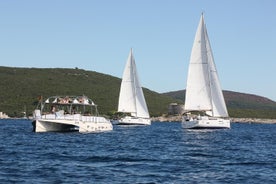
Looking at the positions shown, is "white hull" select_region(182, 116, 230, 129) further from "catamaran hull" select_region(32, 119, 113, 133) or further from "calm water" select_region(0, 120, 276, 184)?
"calm water" select_region(0, 120, 276, 184)

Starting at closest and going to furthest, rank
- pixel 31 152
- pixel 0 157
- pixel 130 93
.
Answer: pixel 0 157 → pixel 31 152 → pixel 130 93

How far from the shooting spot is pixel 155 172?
32875 millimetres

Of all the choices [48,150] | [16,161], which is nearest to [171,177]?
[16,161]

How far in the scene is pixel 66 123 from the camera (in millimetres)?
75312

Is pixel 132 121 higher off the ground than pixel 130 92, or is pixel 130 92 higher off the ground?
pixel 130 92

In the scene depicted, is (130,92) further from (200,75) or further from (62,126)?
(62,126)

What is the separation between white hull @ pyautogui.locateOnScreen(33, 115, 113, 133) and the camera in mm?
74875

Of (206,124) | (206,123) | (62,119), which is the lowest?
(206,124)

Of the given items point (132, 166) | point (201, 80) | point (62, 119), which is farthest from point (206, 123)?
point (132, 166)

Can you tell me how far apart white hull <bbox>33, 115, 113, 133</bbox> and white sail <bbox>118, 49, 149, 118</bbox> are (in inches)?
1426

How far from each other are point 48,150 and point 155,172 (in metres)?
16.0

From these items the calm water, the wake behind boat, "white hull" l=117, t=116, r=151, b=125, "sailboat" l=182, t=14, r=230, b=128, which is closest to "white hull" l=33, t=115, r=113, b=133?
the wake behind boat

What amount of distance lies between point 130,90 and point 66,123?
45614 mm

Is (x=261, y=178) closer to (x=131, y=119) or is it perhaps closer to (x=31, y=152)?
(x=31, y=152)
